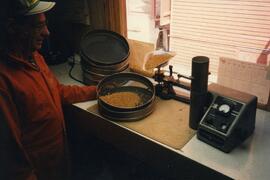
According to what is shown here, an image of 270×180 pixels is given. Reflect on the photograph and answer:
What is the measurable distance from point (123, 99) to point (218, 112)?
46 cm

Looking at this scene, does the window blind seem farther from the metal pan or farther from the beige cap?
the beige cap

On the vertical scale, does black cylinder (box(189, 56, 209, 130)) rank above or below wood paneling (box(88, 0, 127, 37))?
below

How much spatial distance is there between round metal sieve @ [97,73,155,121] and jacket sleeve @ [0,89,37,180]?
0.37 m

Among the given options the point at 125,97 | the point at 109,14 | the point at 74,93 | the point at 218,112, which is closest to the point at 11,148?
the point at 74,93

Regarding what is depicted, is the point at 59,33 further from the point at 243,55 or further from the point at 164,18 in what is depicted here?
the point at 243,55

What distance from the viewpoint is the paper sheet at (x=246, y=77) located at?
119 centimetres

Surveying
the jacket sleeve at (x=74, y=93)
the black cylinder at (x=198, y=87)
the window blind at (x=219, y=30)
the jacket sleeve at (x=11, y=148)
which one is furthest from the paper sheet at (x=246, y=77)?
the jacket sleeve at (x=11, y=148)

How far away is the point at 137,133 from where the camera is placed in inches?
45.5

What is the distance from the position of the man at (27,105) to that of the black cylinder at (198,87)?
0.61 meters

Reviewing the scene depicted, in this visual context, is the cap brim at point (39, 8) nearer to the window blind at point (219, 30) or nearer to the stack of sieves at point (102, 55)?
the stack of sieves at point (102, 55)

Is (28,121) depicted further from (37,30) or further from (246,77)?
(246,77)

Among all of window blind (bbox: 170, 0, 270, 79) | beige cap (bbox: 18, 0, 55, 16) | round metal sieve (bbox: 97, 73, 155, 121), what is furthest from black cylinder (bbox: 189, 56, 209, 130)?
beige cap (bbox: 18, 0, 55, 16)

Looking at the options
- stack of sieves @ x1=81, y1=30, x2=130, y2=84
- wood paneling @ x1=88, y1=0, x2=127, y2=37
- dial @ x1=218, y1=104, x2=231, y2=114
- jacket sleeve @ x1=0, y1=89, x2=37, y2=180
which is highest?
wood paneling @ x1=88, y1=0, x2=127, y2=37

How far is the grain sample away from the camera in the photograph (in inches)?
50.5
